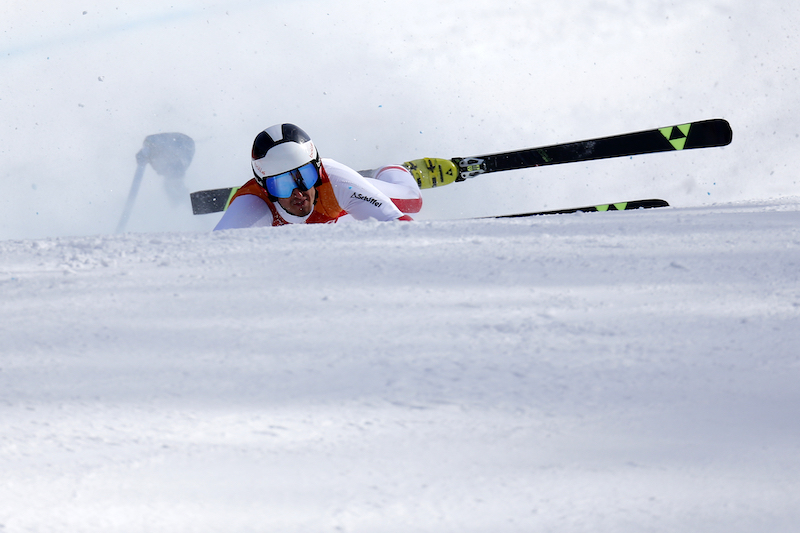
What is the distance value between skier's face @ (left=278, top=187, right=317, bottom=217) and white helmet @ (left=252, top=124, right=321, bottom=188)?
99 mm

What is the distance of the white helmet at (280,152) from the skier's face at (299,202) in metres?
0.10

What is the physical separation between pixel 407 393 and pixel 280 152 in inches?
78.4

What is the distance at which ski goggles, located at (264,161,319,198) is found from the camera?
8.02 ft

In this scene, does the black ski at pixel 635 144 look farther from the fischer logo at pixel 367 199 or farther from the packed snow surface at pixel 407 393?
the packed snow surface at pixel 407 393

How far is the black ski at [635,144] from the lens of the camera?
3.23m

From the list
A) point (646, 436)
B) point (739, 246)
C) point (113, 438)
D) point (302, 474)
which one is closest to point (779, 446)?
point (646, 436)

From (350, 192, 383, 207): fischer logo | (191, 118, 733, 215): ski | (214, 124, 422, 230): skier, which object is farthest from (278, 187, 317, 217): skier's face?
(191, 118, 733, 215): ski

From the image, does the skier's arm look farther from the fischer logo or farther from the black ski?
the black ski

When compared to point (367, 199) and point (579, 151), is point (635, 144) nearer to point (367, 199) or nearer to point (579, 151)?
point (579, 151)

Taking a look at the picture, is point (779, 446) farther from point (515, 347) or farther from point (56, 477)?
point (56, 477)

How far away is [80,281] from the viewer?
0.92m

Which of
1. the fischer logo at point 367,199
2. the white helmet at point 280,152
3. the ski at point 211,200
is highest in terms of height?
the white helmet at point 280,152

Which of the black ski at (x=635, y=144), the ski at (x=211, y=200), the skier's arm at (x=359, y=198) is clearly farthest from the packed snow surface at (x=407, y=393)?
the ski at (x=211, y=200)

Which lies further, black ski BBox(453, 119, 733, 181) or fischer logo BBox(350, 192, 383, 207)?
black ski BBox(453, 119, 733, 181)
